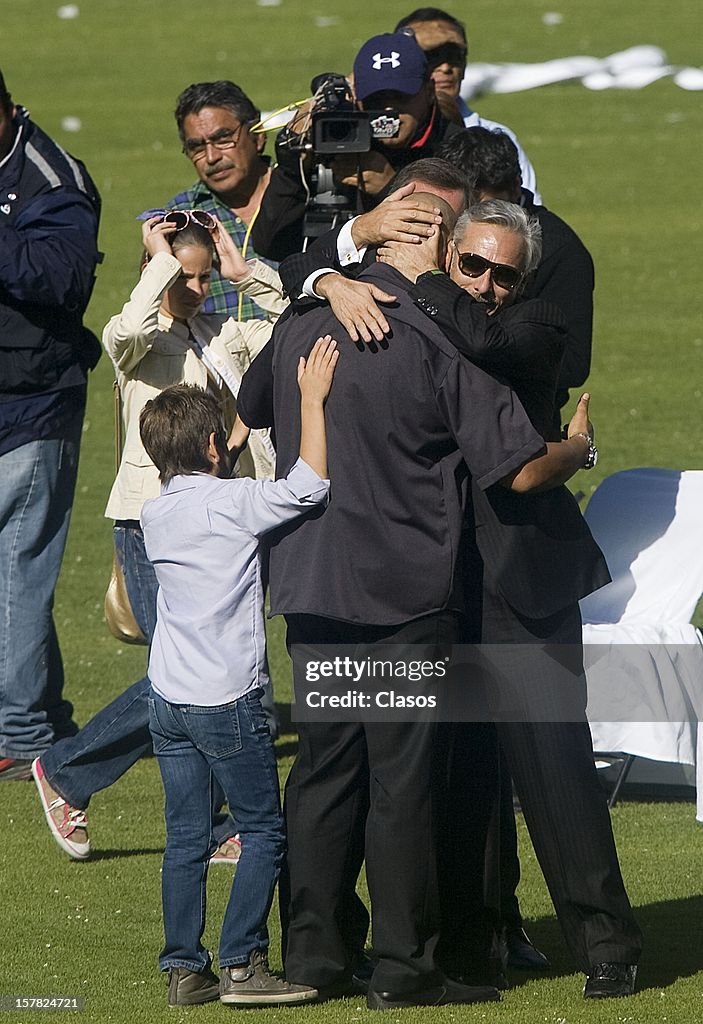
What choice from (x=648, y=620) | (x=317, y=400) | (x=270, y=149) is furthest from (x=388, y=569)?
(x=270, y=149)

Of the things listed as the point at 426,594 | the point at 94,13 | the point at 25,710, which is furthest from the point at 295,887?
the point at 94,13

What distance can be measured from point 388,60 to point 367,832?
2501mm

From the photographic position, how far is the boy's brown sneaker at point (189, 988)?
439 centimetres

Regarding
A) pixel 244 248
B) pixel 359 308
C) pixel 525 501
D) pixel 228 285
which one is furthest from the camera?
pixel 228 285

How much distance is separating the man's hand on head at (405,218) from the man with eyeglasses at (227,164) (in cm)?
201

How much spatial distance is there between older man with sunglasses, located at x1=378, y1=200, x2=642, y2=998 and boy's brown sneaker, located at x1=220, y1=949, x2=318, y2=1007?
620mm

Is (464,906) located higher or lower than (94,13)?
lower

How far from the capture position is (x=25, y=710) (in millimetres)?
6516

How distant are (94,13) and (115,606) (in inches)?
1055

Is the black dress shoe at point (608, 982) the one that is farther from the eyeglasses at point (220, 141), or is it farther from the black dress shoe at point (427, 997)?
the eyeglasses at point (220, 141)

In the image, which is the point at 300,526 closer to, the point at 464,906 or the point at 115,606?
the point at 464,906

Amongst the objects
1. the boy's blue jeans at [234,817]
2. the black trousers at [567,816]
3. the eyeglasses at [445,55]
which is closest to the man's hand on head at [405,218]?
the black trousers at [567,816]

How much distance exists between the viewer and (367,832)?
4.30m

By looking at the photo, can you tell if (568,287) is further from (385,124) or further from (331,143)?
(331,143)
